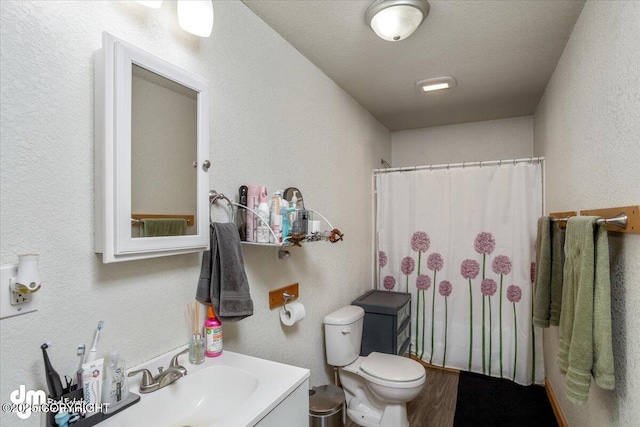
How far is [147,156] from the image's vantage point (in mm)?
1108

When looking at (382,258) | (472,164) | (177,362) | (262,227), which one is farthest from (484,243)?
(177,362)

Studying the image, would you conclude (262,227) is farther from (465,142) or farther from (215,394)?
(465,142)

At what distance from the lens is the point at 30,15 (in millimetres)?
862

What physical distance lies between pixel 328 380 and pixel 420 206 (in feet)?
5.32

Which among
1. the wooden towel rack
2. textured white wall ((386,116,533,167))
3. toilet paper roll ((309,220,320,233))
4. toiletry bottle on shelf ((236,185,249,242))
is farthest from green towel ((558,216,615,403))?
textured white wall ((386,116,533,167))

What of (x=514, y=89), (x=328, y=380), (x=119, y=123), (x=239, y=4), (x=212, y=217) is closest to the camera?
(x=119, y=123)

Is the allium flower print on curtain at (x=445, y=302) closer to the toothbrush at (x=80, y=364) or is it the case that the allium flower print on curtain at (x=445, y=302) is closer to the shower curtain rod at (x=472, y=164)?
the shower curtain rod at (x=472, y=164)

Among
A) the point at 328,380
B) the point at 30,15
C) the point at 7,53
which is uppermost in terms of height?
the point at 30,15

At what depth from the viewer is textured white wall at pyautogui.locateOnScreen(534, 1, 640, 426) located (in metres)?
1.10

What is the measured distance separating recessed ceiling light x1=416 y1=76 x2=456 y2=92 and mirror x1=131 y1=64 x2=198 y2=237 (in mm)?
1812

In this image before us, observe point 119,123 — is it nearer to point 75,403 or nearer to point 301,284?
point 75,403

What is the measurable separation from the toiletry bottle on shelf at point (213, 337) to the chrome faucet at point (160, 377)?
0.53ft

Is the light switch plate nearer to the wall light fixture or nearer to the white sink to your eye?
the wall light fixture

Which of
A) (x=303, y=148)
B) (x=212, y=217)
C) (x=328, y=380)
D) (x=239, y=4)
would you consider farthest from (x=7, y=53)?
(x=328, y=380)
